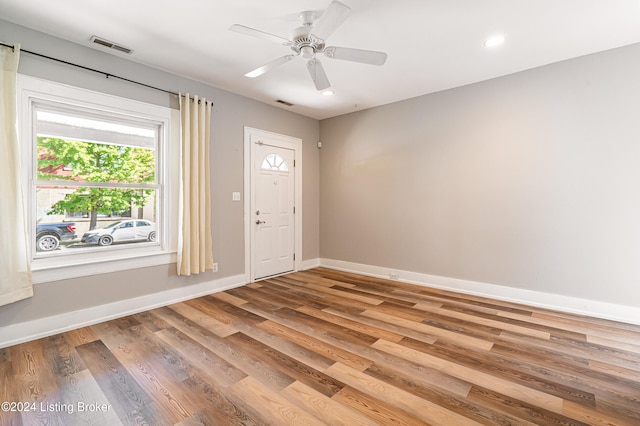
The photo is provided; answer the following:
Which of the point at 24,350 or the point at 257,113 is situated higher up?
the point at 257,113

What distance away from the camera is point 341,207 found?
17.9ft

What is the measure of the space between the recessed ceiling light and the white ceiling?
0.08 m

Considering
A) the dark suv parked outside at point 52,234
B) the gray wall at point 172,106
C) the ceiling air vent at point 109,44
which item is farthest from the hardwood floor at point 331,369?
the ceiling air vent at point 109,44

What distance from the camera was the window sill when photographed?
2783 mm

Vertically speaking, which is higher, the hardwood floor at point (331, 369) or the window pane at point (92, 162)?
the window pane at point (92, 162)

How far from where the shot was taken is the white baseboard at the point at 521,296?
10.2ft

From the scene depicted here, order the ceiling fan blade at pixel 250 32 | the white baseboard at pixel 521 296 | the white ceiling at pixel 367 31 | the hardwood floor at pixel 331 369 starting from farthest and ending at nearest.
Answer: the white baseboard at pixel 521 296
the white ceiling at pixel 367 31
the ceiling fan blade at pixel 250 32
the hardwood floor at pixel 331 369

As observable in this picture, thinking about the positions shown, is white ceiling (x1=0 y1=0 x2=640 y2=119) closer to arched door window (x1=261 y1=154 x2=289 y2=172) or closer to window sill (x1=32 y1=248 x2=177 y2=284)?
arched door window (x1=261 y1=154 x2=289 y2=172)

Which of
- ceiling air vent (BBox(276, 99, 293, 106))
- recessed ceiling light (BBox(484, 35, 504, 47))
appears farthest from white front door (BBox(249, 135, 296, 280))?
recessed ceiling light (BBox(484, 35, 504, 47))

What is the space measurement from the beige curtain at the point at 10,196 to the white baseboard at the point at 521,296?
4.28 metres

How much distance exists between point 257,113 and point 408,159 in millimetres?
2465

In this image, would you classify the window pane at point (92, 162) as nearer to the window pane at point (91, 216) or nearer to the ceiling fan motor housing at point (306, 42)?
the window pane at point (91, 216)

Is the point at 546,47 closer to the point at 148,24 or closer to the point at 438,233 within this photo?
the point at 438,233

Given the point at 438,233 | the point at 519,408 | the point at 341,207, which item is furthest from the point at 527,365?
the point at 341,207
